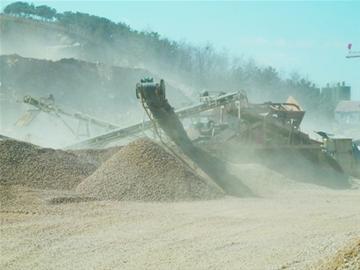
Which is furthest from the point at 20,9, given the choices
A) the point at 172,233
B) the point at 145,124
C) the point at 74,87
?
the point at 172,233

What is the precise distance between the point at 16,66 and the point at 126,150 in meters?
27.9

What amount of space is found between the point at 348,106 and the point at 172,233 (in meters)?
70.4

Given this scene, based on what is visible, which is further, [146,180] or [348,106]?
[348,106]

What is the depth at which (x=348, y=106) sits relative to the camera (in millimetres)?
76812

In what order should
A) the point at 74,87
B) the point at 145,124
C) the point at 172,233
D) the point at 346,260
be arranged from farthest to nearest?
the point at 74,87 < the point at 145,124 < the point at 172,233 < the point at 346,260

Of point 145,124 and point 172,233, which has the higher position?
point 145,124

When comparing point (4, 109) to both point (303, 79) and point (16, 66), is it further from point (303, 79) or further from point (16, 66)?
point (303, 79)

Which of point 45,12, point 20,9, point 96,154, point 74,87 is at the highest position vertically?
point 20,9

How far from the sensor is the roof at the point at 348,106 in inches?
2987

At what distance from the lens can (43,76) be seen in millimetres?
41156

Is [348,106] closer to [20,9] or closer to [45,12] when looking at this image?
[45,12]

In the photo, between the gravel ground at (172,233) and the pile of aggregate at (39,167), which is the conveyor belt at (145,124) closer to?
the pile of aggregate at (39,167)

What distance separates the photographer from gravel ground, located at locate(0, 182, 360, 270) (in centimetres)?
779

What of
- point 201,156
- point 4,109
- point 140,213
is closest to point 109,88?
point 4,109
